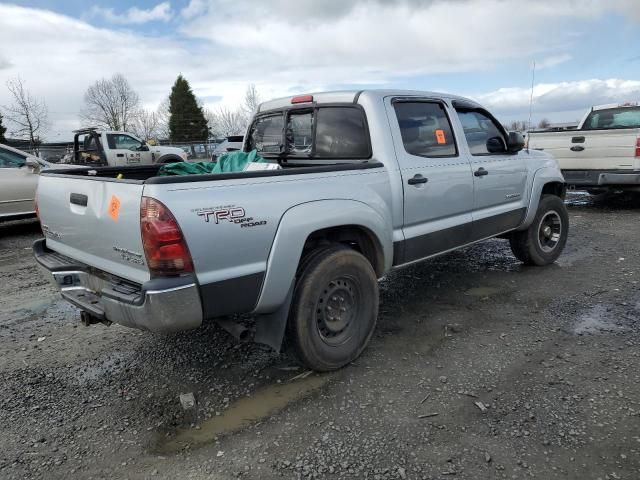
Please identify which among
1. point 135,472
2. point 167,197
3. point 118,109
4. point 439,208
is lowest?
point 135,472

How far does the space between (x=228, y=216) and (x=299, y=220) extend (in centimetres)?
49

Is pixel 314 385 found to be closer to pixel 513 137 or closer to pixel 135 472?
pixel 135 472

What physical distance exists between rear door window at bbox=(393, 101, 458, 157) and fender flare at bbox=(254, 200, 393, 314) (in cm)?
99

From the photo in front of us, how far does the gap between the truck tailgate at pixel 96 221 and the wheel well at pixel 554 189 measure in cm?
473

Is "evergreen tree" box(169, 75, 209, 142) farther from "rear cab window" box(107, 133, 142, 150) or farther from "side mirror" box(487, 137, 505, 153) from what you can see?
"side mirror" box(487, 137, 505, 153)

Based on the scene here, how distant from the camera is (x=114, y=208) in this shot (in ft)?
9.00

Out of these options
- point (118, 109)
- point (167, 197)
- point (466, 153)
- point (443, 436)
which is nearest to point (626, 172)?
point (466, 153)

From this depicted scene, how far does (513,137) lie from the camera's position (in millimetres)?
4832

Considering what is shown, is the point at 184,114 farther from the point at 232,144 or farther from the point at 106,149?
the point at 106,149

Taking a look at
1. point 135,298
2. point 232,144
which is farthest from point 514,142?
point 232,144

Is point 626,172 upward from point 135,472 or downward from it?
upward

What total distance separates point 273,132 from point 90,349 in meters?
2.48

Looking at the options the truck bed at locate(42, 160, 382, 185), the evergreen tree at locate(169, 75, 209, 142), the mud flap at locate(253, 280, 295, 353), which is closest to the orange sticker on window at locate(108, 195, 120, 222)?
the truck bed at locate(42, 160, 382, 185)

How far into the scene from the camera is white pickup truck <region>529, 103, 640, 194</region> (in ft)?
27.6
